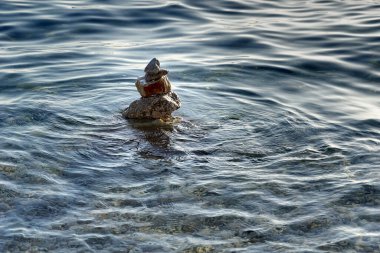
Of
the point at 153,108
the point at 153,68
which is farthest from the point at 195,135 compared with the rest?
the point at 153,68

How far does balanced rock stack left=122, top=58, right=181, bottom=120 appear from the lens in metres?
9.63

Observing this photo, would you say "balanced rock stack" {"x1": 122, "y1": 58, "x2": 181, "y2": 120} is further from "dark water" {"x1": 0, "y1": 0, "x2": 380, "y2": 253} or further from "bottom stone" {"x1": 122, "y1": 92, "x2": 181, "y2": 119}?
"dark water" {"x1": 0, "y1": 0, "x2": 380, "y2": 253}

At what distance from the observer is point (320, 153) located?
8570mm

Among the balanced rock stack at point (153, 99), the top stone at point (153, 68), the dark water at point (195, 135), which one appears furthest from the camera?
the balanced rock stack at point (153, 99)

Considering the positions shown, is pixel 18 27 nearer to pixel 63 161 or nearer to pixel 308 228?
pixel 63 161

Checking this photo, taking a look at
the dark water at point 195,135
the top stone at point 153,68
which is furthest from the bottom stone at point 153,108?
the top stone at point 153,68

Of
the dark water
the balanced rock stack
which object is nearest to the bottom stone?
the balanced rock stack

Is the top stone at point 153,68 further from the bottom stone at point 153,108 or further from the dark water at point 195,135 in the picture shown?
the dark water at point 195,135

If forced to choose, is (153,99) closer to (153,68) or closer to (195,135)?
(153,68)

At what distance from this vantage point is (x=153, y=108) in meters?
9.65

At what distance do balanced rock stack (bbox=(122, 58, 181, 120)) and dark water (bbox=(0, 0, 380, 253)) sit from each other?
8.4 inches

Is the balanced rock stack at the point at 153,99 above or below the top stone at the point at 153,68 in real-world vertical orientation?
below

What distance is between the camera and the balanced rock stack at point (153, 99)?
31.6ft

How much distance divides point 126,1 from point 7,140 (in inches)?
348
